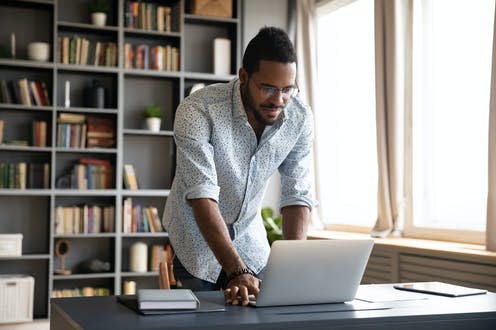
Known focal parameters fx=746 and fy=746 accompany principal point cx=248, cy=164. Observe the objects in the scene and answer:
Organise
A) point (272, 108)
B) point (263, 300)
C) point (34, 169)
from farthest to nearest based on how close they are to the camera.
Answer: point (34, 169) < point (272, 108) < point (263, 300)

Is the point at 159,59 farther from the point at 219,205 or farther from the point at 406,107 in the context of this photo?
the point at 219,205

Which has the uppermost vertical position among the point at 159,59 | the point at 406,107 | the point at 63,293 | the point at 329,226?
the point at 159,59

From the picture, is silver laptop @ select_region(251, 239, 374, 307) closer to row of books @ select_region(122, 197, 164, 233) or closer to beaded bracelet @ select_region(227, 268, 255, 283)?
beaded bracelet @ select_region(227, 268, 255, 283)

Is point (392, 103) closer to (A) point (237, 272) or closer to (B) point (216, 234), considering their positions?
(B) point (216, 234)

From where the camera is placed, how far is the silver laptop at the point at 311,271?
1916 millimetres

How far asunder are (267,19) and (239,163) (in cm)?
371

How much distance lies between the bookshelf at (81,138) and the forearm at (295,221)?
3.05m

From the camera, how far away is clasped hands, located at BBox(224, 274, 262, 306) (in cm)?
202

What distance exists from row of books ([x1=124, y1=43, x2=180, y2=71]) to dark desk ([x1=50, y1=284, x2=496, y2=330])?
3731 millimetres

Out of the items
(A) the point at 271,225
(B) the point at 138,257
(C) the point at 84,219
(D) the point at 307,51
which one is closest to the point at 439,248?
(A) the point at 271,225

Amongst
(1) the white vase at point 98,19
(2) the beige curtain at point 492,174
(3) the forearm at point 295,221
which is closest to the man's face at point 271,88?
(3) the forearm at point 295,221

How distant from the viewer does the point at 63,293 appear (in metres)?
5.44

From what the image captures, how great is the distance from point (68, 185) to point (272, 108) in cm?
350

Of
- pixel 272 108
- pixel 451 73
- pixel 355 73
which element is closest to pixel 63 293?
pixel 355 73
